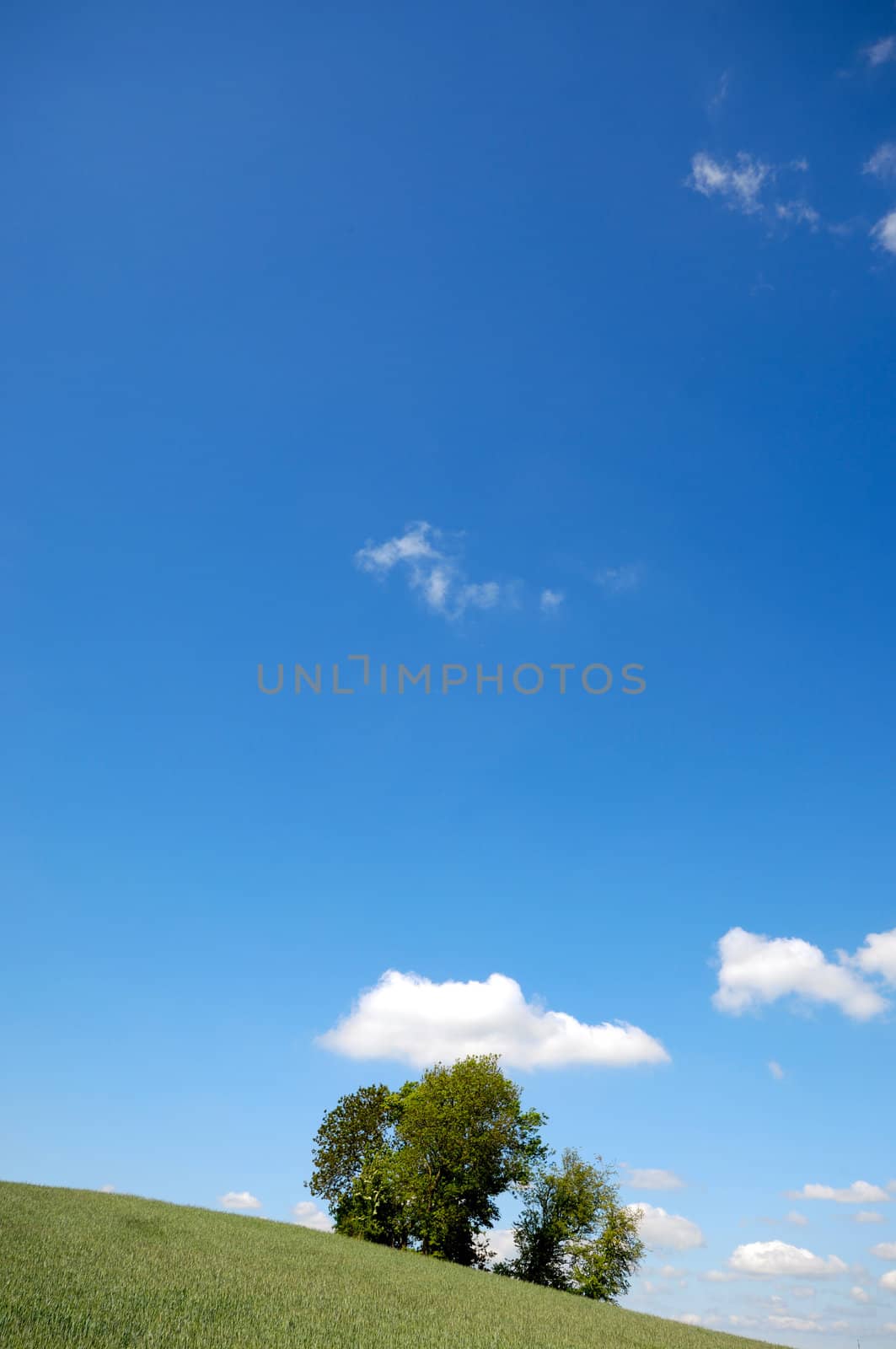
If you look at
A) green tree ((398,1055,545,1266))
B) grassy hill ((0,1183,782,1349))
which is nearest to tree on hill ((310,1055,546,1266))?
green tree ((398,1055,545,1266))

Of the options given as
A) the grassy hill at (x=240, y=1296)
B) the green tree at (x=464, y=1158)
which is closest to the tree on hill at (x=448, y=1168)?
the green tree at (x=464, y=1158)

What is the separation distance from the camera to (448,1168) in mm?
57531

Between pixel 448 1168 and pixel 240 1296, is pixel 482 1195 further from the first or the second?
pixel 240 1296

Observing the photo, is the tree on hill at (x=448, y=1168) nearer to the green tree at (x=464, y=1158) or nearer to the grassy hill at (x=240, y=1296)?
the green tree at (x=464, y=1158)

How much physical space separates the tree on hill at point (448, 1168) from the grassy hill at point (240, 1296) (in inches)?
425

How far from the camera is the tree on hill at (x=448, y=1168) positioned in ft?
187

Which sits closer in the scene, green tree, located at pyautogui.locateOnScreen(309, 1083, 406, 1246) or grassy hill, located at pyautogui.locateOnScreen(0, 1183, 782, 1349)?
grassy hill, located at pyautogui.locateOnScreen(0, 1183, 782, 1349)

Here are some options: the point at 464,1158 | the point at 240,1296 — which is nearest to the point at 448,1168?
the point at 464,1158

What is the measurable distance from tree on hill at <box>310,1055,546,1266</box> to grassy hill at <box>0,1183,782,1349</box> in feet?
35.4

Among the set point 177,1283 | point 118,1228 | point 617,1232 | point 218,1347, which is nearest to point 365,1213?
point 617,1232

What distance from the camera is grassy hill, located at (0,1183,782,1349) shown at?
18062 millimetres

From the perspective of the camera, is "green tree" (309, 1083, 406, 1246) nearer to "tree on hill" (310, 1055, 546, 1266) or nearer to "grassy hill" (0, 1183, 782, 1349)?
"tree on hill" (310, 1055, 546, 1266)

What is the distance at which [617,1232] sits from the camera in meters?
55.9

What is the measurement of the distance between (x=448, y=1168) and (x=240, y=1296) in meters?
38.8
